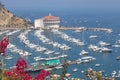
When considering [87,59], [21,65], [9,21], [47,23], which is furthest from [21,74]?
[47,23]

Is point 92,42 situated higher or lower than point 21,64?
lower

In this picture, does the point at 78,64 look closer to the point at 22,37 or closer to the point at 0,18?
the point at 22,37

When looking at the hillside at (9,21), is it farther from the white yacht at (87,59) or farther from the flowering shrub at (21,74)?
the flowering shrub at (21,74)

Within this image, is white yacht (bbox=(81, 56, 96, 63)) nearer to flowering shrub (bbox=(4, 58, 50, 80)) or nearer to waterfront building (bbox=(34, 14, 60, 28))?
waterfront building (bbox=(34, 14, 60, 28))

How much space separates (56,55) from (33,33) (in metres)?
26.2

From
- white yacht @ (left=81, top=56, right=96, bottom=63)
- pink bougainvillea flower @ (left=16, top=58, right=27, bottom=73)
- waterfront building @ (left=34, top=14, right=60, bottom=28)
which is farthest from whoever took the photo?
waterfront building @ (left=34, top=14, right=60, bottom=28)

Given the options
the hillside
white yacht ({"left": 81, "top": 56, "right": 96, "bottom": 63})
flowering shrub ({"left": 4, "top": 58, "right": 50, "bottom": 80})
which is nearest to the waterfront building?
the hillside

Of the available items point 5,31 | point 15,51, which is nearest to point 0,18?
point 5,31

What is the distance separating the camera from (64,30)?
85812 millimetres

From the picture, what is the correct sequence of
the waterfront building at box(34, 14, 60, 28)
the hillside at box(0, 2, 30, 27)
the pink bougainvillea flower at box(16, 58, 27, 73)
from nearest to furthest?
the pink bougainvillea flower at box(16, 58, 27, 73) < the hillside at box(0, 2, 30, 27) < the waterfront building at box(34, 14, 60, 28)

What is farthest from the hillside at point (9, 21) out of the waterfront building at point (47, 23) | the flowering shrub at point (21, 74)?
the flowering shrub at point (21, 74)

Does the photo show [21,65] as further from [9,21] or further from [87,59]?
[9,21]

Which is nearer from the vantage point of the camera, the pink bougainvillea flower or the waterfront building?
the pink bougainvillea flower

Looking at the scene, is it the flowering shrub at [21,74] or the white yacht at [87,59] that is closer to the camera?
the flowering shrub at [21,74]
